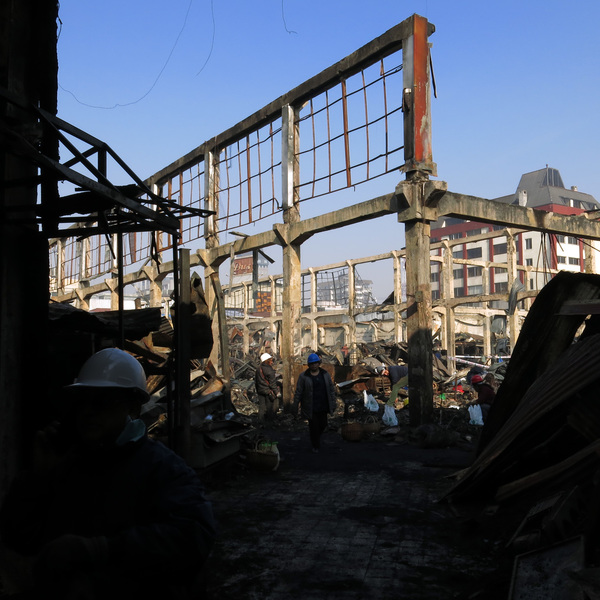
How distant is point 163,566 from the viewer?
180cm

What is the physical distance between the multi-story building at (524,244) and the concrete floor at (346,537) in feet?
149

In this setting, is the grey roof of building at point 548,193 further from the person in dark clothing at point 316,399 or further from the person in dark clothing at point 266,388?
the person in dark clothing at point 316,399

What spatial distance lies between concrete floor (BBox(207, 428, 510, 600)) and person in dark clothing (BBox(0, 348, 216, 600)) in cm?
268

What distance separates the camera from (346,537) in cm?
569

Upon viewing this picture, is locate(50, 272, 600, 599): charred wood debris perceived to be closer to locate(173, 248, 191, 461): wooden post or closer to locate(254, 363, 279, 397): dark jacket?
locate(173, 248, 191, 461): wooden post

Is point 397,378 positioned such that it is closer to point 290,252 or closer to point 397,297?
point 290,252

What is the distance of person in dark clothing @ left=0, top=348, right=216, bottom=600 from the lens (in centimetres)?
173

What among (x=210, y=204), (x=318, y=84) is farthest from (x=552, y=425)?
(x=210, y=204)

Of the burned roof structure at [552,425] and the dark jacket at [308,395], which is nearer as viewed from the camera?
the burned roof structure at [552,425]

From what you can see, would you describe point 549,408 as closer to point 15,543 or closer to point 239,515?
point 239,515

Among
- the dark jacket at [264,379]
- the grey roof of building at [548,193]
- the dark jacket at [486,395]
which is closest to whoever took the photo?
the dark jacket at [486,395]

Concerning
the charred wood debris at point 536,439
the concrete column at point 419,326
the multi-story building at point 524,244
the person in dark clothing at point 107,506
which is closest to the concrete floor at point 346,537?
the charred wood debris at point 536,439

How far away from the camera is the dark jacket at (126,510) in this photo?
70.3 inches

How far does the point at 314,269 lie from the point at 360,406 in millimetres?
18037
